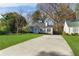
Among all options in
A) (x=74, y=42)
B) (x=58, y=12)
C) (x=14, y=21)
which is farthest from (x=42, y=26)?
(x=74, y=42)

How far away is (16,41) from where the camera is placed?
6.17 m

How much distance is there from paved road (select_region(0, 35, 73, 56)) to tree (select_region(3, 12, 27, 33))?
27 centimetres

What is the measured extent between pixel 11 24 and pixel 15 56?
0.54 meters

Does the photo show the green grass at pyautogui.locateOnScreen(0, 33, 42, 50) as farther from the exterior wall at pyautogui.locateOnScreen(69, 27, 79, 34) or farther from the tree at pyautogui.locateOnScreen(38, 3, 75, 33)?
the exterior wall at pyautogui.locateOnScreen(69, 27, 79, 34)

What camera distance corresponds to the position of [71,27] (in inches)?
243

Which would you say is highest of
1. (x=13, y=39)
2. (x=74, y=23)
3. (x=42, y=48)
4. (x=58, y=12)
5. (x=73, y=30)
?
(x=58, y=12)

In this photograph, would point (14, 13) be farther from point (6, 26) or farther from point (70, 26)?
point (70, 26)

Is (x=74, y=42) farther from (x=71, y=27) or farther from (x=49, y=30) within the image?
(x=49, y=30)

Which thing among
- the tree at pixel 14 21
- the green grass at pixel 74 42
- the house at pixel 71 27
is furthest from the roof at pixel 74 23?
the tree at pixel 14 21

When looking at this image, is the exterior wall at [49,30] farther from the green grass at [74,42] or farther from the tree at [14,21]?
the tree at [14,21]

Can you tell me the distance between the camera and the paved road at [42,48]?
19.9 ft

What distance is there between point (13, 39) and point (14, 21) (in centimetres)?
30

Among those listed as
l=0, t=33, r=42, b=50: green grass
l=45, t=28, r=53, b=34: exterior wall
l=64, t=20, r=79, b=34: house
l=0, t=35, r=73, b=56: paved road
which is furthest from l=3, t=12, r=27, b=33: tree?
l=64, t=20, r=79, b=34: house

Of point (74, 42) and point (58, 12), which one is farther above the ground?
point (58, 12)
